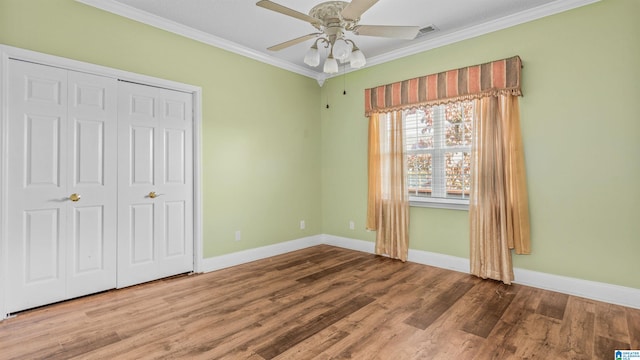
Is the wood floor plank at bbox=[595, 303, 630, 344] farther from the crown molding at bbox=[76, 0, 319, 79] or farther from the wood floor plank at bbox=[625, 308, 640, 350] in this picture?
the crown molding at bbox=[76, 0, 319, 79]

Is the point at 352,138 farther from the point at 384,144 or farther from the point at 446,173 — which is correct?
the point at 446,173

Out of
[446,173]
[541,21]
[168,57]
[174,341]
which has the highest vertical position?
[541,21]

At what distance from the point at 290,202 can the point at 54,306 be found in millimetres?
2896

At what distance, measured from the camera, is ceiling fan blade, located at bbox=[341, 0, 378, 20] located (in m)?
2.05

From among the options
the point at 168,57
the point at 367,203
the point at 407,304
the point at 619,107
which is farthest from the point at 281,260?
the point at 619,107

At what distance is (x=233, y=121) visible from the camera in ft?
13.2

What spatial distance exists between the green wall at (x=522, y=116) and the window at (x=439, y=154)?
0.68 ft

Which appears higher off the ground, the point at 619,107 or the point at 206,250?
the point at 619,107

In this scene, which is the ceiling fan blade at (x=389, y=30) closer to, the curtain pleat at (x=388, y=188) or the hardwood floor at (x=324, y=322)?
the curtain pleat at (x=388, y=188)

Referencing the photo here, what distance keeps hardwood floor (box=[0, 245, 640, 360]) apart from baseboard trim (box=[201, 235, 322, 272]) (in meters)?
0.34

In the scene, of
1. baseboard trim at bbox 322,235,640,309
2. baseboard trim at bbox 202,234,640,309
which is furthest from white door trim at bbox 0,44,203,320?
baseboard trim at bbox 322,235,640,309

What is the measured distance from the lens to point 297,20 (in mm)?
3293

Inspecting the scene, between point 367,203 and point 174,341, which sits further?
point 367,203

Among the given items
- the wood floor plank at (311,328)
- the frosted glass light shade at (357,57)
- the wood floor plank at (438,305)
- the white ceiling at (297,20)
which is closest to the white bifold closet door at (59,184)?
the white ceiling at (297,20)
